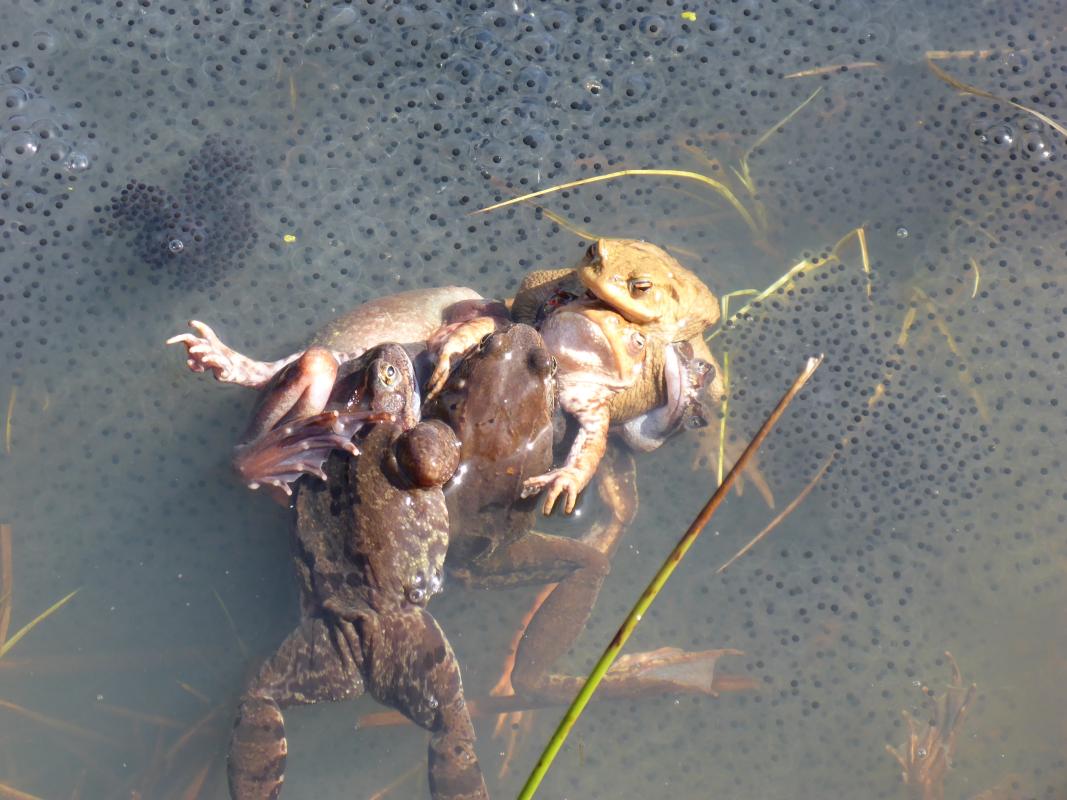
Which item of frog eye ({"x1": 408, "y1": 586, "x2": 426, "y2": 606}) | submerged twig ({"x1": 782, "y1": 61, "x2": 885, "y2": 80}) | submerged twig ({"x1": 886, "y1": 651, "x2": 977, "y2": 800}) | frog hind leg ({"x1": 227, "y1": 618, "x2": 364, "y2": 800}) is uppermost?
submerged twig ({"x1": 782, "y1": 61, "x2": 885, "y2": 80})

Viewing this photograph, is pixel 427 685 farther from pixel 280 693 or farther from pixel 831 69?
pixel 831 69

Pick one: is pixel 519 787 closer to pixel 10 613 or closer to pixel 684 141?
pixel 10 613

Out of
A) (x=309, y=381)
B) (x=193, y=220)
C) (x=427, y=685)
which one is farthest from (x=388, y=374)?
(x=193, y=220)

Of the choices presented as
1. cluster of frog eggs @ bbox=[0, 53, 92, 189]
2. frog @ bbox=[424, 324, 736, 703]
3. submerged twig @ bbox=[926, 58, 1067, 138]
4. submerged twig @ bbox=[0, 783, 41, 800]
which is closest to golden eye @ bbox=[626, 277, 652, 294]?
frog @ bbox=[424, 324, 736, 703]

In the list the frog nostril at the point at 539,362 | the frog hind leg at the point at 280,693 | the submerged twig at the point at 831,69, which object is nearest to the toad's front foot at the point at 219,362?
the frog hind leg at the point at 280,693

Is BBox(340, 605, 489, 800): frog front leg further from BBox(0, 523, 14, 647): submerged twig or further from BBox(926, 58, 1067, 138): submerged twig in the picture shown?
BBox(926, 58, 1067, 138): submerged twig

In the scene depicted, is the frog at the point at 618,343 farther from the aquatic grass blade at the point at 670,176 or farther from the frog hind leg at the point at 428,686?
the frog hind leg at the point at 428,686
